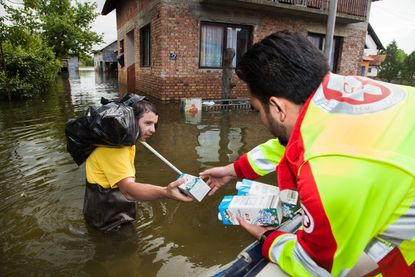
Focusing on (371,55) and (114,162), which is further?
(371,55)

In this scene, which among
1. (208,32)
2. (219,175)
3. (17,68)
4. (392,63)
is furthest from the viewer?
(392,63)

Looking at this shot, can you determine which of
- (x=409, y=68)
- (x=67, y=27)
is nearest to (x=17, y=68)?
(x=67, y=27)

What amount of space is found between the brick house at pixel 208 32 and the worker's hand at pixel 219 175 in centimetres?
811

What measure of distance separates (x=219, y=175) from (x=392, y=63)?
43.6 meters

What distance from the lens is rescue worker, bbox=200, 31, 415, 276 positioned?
36.4 inches

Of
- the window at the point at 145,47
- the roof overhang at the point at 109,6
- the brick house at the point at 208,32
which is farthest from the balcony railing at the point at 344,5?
the roof overhang at the point at 109,6

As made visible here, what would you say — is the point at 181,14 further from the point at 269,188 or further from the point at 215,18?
the point at 269,188

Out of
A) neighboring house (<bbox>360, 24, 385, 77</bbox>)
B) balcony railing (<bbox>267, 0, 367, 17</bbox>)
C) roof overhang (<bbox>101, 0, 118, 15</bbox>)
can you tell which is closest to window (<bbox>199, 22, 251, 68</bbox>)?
balcony railing (<bbox>267, 0, 367, 17</bbox>)

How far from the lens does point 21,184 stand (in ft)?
13.0

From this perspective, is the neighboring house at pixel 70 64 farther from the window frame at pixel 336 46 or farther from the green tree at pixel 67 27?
the window frame at pixel 336 46

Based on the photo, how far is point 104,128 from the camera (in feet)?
6.40

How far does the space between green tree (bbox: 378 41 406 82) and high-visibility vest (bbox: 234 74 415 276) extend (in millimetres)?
41411

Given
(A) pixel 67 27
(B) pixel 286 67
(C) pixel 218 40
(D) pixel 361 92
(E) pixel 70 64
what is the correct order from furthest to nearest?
(E) pixel 70 64, (A) pixel 67 27, (C) pixel 218 40, (B) pixel 286 67, (D) pixel 361 92

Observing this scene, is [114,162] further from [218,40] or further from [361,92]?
[218,40]
